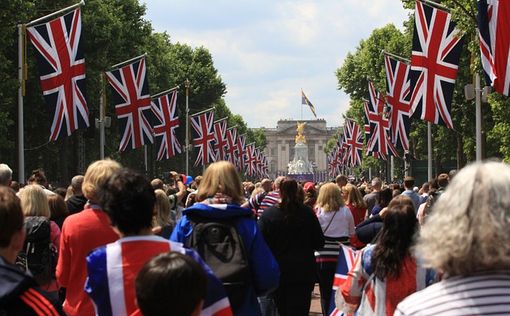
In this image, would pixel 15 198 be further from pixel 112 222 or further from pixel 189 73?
pixel 189 73

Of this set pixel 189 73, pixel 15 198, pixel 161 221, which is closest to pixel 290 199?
pixel 161 221

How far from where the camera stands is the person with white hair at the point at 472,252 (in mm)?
2969

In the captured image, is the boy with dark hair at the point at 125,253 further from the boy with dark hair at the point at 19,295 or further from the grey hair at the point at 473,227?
the grey hair at the point at 473,227

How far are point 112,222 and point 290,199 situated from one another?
4.96 meters

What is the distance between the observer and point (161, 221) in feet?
32.3

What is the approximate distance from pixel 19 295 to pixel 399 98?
94.0ft

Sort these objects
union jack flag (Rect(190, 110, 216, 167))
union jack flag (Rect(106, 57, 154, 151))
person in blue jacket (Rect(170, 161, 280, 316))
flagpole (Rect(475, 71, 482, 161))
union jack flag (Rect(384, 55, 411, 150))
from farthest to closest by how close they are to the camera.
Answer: union jack flag (Rect(190, 110, 216, 167)) → union jack flag (Rect(106, 57, 154, 151)) → union jack flag (Rect(384, 55, 411, 150)) → flagpole (Rect(475, 71, 482, 161)) → person in blue jacket (Rect(170, 161, 280, 316))

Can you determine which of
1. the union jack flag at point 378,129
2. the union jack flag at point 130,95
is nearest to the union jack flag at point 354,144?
the union jack flag at point 378,129

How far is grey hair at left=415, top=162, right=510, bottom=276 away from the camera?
2.98 m

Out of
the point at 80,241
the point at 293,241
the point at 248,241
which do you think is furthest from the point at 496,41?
the point at 80,241

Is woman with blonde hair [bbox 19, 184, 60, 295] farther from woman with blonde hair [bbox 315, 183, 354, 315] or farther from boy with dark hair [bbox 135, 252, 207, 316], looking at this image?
boy with dark hair [bbox 135, 252, 207, 316]

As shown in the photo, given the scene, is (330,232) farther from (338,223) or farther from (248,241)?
(248,241)

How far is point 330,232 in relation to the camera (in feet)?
38.8

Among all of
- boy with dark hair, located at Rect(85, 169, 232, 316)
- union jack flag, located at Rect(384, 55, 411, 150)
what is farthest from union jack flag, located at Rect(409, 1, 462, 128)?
boy with dark hair, located at Rect(85, 169, 232, 316)
